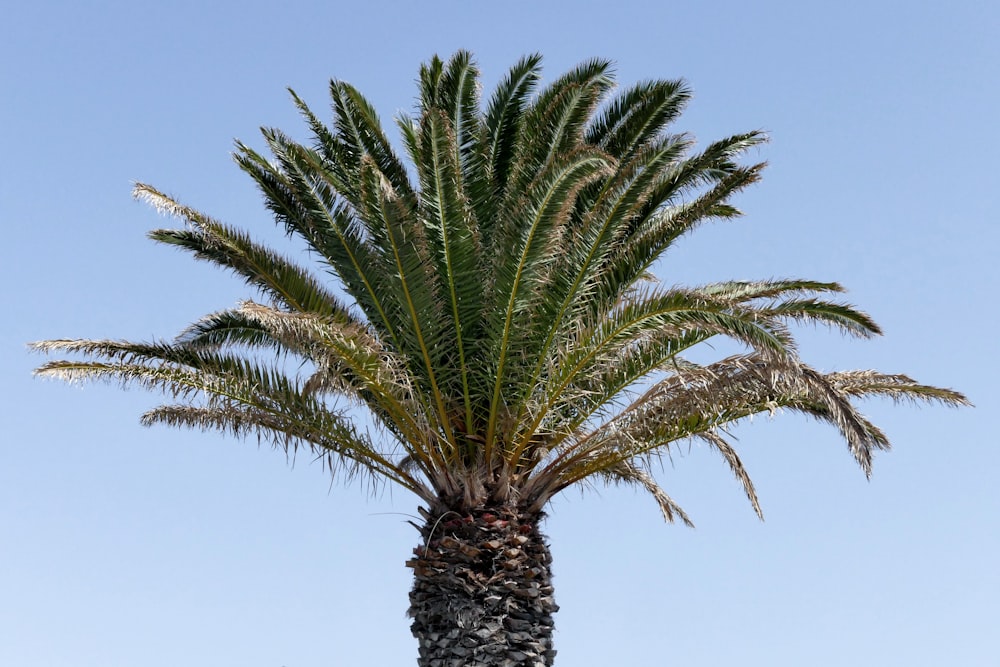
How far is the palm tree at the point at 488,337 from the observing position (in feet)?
38.4

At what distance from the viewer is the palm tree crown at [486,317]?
1166cm

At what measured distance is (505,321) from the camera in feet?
39.1

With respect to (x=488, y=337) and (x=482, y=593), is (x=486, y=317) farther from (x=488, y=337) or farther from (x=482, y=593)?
(x=482, y=593)

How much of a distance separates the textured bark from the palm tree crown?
344mm

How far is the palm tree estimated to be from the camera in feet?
38.4

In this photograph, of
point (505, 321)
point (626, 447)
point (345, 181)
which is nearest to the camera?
point (505, 321)

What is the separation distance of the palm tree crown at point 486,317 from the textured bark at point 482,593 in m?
0.34

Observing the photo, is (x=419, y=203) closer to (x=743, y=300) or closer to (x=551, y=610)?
(x=743, y=300)

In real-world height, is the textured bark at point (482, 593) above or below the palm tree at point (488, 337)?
below

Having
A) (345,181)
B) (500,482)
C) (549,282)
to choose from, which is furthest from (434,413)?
(345,181)

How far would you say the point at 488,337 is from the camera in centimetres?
1242

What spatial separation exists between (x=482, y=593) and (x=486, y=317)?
2.89 metres

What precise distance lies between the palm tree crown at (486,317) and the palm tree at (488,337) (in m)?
0.03

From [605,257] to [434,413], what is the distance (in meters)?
2.49
